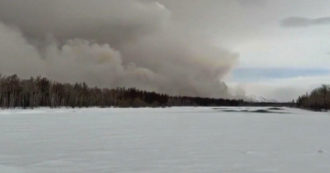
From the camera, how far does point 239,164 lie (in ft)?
30.0

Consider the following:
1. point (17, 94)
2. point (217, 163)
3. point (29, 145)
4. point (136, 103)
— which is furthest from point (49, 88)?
point (217, 163)

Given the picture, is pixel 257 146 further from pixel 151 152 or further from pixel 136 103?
pixel 136 103

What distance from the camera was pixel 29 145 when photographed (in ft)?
42.5

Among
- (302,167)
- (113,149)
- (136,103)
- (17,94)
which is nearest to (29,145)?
(113,149)

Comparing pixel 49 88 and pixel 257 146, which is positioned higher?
pixel 49 88

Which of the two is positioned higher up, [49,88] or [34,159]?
[49,88]

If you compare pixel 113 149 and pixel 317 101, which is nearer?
pixel 113 149

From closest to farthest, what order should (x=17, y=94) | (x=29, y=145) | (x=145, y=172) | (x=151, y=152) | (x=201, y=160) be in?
1. (x=145, y=172)
2. (x=201, y=160)
3. (x=151, y=152)
4. (x=29, y=145)
5. (x=17, y=94)

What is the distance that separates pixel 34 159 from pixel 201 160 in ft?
14.7

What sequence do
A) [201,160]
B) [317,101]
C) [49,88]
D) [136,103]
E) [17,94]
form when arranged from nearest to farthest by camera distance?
[201,160]
[17,94]
[49,88]
[317,101]
[136,103]

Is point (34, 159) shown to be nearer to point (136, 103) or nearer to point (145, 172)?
point (145, 172)

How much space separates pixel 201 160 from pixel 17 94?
251 feet

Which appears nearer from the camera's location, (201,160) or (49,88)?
(201,160)

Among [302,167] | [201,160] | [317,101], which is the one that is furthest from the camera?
[317,101]
